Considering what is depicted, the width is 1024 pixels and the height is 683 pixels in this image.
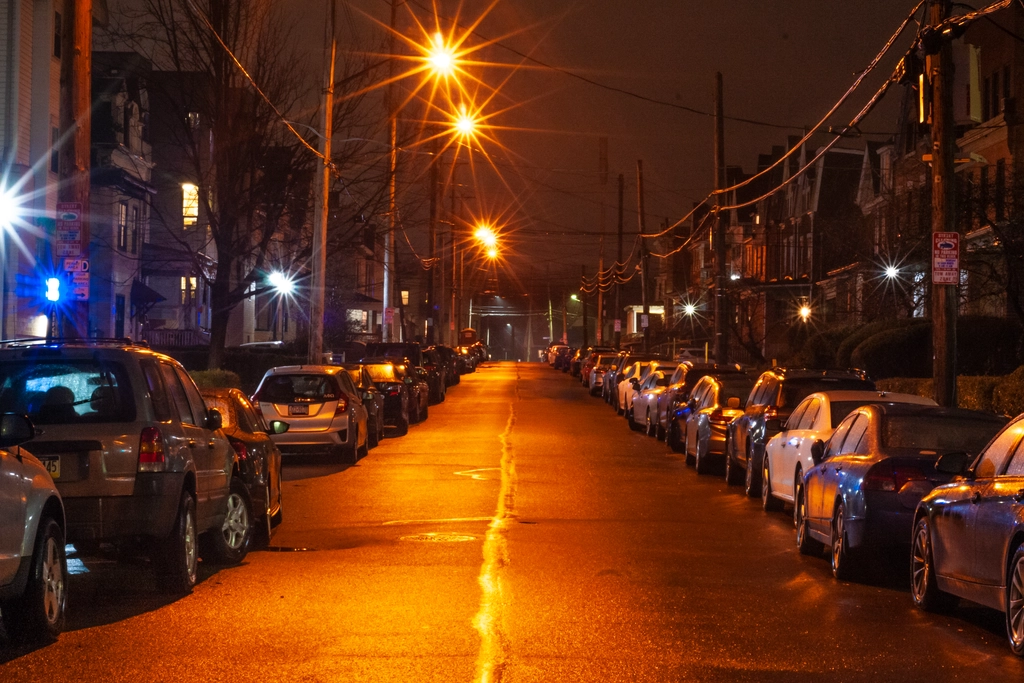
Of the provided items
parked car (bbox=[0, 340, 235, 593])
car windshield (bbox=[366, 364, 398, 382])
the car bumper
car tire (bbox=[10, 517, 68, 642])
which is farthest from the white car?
car windshield (bbox=[366, 364, 398, 382])

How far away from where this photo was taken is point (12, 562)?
752 cm

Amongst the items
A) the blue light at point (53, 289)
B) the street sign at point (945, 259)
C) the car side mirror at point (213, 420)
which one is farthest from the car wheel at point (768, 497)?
the blue light at point (53, 289)

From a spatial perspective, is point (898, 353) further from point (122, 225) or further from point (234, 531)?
point (122, 225)

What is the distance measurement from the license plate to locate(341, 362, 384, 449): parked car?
46.5 ft

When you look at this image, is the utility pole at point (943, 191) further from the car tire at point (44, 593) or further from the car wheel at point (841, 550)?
the car tire at point (44, 593)

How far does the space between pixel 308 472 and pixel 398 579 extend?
9.79m

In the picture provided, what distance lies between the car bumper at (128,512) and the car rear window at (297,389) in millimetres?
11892

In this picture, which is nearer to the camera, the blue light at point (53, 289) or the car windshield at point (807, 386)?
the blue light at point (53, 289)

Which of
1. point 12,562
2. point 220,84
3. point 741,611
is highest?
point 220,84

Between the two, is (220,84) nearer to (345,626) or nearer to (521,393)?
(521,393)

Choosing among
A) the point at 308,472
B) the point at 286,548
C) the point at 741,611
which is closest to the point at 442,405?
the point at 308,472

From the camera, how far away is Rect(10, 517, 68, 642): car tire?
311 inches

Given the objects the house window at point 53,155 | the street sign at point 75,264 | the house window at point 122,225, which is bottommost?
the street sign at point 75,264

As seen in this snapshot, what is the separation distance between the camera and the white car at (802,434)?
13.9m
